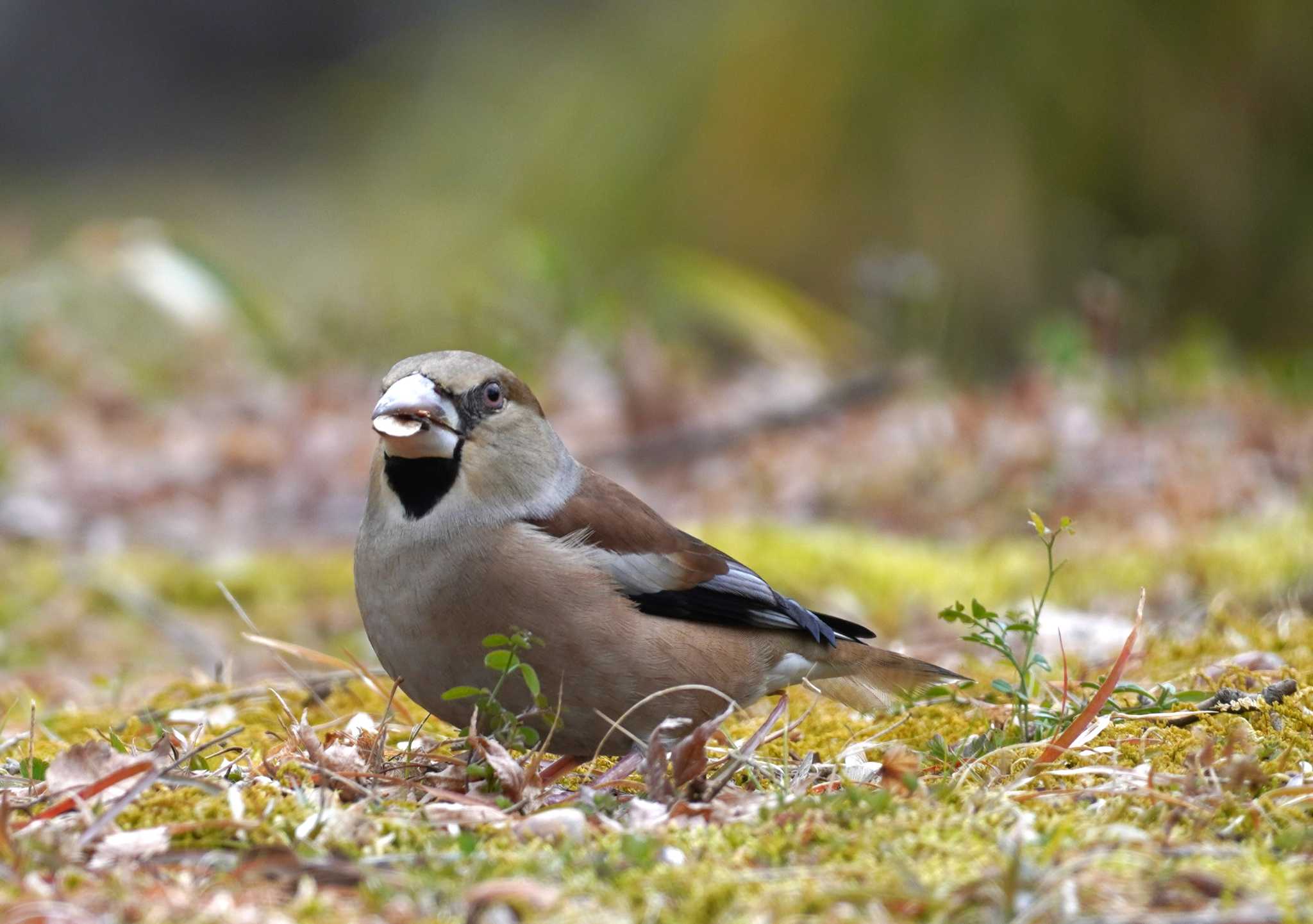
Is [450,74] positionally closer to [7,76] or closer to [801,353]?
[801,353]

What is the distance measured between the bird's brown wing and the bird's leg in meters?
0.40

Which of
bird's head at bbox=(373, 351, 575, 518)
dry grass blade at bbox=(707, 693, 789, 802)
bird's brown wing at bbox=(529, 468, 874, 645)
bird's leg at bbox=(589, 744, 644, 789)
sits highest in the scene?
bird's head at bbox=(373, 351, 575, 518)

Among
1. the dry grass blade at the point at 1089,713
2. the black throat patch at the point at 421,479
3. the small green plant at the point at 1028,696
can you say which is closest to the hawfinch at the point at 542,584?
the black throat patch at the point at 421,479

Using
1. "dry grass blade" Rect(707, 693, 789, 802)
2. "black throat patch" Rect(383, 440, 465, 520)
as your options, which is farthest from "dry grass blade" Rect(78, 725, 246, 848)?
"dry grass blade" Rect(707, 693, 789, 802)

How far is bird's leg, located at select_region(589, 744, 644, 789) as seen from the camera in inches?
141

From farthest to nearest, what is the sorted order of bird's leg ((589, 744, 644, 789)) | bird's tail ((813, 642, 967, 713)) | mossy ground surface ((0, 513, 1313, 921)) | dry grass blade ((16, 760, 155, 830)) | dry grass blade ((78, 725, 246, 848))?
bird's tail ((813, 642, 967, 713)) → bird's leg ((589, 744, 644, 789)) → dry grass blade ((16, 760, 155, 830)) → dry grass blade ((78, 725, 246, 848)) → mossy ground surface ((0, 513, 1313, 921))

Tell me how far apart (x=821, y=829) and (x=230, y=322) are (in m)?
11.2

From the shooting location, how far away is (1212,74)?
12.4 m

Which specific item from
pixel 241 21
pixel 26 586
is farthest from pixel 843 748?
pixel 241 21

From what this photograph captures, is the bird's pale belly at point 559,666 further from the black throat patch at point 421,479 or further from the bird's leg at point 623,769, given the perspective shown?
the black throat patch at point 421,479

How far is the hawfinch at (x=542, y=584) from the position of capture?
366cm

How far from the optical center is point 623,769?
3.67m

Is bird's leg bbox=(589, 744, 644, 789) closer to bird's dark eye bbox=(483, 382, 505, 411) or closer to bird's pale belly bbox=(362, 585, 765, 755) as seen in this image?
bird's pale belly bbox=(362, 585, 765, 755)

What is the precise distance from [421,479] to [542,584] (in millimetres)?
466
